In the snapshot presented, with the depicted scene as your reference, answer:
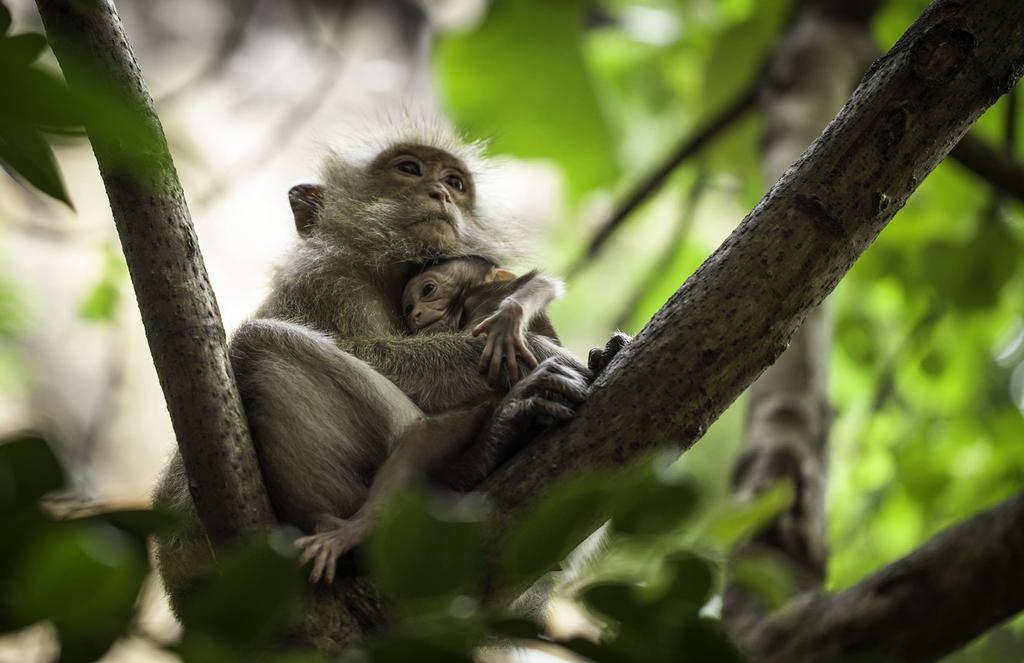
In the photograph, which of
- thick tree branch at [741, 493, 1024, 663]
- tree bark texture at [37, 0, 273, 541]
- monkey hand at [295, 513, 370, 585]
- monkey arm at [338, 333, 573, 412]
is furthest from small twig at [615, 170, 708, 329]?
tree bark texture at [37, 0, 273, 541]

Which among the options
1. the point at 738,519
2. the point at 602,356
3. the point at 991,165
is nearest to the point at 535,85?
the point at 991,165

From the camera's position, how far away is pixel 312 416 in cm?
252

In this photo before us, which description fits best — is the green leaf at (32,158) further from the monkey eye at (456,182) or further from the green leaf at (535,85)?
the green leaf at (535,85)

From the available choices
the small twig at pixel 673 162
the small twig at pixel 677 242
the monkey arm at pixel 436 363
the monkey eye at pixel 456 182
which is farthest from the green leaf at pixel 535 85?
the monkey arm at pixel 436 363

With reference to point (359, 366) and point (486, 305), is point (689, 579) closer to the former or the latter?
point (359, 366)

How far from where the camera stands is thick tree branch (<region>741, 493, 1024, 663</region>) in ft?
7.64

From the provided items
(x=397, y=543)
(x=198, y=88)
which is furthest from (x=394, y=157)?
(x=198, y=88)

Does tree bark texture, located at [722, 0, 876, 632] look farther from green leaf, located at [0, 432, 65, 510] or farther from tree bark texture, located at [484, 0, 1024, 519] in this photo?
green leaf, located at [0, 432, 65, 510]

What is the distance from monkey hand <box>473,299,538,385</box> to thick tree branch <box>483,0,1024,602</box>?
1.81 feet

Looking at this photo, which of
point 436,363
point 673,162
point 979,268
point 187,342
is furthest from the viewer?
point 673,162

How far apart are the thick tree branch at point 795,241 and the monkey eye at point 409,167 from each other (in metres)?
2.03

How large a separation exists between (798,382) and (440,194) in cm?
149

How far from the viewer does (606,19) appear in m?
6.73

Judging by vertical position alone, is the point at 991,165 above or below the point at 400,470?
above
